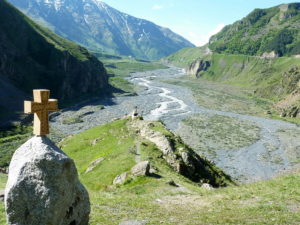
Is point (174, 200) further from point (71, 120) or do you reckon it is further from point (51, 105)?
point (71, 120)

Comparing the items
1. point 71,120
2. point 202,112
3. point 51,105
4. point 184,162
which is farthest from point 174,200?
point 202,112

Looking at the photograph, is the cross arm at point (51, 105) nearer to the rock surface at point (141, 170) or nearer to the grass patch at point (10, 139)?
the rock surface at point (141, 170)

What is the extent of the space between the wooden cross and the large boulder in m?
0.51

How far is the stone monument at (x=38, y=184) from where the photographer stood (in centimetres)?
1406

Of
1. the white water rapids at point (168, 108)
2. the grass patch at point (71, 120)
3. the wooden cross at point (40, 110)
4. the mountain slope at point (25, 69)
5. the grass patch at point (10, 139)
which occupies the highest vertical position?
the wooden cross at point (40, 110)

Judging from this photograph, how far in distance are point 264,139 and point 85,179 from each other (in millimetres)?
73520

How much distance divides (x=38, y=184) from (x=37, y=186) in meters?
0.10

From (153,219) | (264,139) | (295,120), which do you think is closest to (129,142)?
(153,219)

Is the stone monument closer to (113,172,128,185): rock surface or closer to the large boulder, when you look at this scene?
the large boulder

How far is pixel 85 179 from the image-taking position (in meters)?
43.1

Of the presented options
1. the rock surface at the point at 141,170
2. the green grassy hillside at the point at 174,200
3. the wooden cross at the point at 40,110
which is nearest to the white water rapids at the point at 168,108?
the green grassy hillside at the point at 174,200

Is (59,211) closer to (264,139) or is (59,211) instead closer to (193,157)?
(193,157)

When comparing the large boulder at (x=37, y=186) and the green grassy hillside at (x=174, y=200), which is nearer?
the large boulder at (x=37, y=186)

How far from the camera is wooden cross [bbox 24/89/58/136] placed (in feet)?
49.0
